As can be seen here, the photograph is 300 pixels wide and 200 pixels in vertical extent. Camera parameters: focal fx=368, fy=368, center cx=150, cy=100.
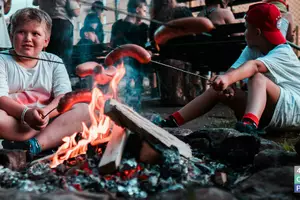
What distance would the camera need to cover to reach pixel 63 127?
3312 mm

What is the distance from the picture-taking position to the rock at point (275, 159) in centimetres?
212

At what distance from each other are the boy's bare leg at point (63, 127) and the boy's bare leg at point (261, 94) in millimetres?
1563

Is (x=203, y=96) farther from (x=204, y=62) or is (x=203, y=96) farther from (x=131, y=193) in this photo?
(x=204, y=62)

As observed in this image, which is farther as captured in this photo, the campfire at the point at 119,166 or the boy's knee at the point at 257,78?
the boy's knee at the point at 257,78

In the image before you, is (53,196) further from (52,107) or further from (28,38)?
(28,38)

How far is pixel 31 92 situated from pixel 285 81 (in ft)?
8.52

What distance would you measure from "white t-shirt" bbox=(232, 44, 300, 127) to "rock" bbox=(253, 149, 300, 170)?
1.70m

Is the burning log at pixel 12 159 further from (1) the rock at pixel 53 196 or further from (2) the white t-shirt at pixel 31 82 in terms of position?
(2) the white t-shirt at pixel 31 82

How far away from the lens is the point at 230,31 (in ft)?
18.0

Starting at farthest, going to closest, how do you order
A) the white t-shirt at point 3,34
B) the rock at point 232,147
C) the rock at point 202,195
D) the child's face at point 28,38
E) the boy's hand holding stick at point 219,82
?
the white t-shirt at point 3,34 → the child's face at point 28,38 → the boy's hand holding stick at point 219,82 → the rock at point 232,147 → the rock at point 202,195

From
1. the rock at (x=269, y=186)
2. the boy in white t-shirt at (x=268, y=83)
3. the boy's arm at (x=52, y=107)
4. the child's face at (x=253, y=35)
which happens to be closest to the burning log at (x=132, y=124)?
the rock at (x=269, y=186)

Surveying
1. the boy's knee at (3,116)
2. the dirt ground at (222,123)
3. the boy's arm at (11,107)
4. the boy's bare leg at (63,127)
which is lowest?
the dirt ground at (222,123)

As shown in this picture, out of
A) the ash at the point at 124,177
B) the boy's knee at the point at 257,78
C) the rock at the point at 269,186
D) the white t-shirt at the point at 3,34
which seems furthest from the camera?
the white t-shirt at the point at 3,34

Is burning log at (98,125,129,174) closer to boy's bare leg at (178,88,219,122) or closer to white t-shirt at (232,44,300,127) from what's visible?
boy's bare leg at (178,88,219,122)
